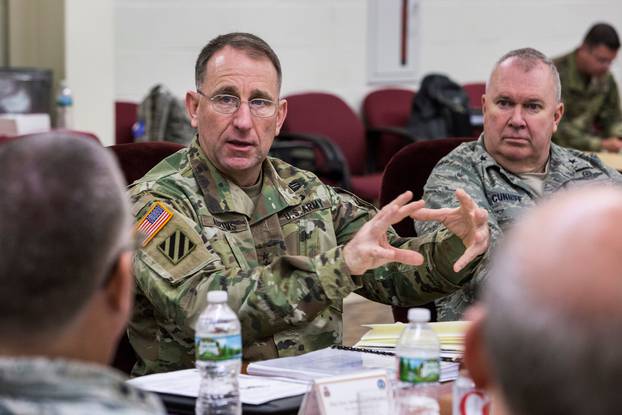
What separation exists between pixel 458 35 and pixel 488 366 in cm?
663

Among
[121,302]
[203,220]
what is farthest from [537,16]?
[121,302]

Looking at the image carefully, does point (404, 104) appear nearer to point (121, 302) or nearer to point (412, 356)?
point (412, 356)

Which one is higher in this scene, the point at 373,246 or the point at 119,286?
the point at 119,286

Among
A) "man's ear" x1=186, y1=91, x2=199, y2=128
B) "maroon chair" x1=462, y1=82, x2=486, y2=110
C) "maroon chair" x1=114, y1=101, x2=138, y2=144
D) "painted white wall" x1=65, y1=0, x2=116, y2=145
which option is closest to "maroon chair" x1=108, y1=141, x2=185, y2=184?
"man's ear" x1=186, y1=91, x2=199, y2=128

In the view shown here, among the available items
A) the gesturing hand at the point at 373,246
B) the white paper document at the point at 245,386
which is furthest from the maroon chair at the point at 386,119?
the white paper document at the point at 245,386

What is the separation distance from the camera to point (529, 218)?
92 centimetres

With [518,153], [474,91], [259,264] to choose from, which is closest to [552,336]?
[259,264]

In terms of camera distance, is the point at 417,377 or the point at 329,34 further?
the point at 329,34

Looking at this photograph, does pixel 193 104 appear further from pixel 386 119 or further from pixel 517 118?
pixel 386 119

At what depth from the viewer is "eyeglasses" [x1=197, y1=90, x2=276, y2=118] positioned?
2449 millimetres

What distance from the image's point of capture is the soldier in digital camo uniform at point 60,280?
3.28 ft

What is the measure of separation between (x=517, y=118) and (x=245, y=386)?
4.93 feet

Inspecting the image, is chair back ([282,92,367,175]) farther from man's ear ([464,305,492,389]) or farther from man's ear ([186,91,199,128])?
man's ear ([464,305,492,389])

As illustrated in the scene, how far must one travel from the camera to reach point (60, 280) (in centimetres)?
103
